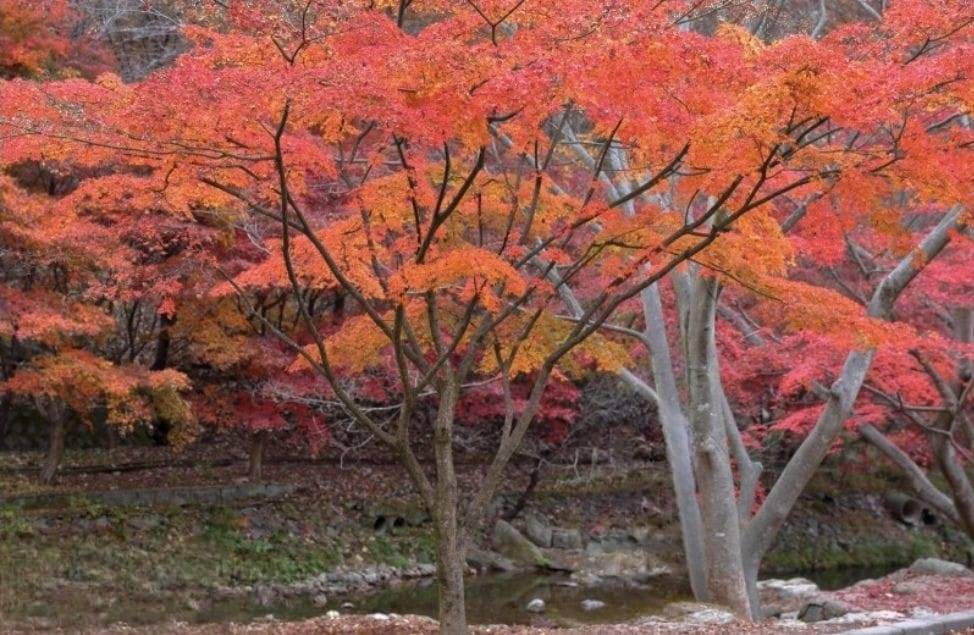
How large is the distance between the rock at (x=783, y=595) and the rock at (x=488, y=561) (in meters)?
4.31

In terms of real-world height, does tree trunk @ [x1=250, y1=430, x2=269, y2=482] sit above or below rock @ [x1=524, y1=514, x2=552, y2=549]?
above

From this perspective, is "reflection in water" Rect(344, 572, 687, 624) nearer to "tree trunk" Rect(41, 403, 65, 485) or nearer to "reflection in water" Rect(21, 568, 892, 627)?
"reflection in water" Rect(21, 568, 892, 627)

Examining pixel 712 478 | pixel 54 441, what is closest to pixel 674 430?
pixel 712 478

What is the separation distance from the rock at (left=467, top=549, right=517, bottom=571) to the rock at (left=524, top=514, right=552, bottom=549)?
52.2 inches

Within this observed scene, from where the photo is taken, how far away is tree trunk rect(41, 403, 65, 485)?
1544cm

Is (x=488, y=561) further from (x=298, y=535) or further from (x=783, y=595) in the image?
(x=783, y=595)

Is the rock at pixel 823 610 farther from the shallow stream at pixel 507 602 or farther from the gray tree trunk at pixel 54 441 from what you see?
the gray tree trunk at pixel 54 441

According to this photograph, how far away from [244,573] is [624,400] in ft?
27.1

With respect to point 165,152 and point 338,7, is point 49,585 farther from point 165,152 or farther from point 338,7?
point 338,7

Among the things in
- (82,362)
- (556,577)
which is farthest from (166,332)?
(556,577)

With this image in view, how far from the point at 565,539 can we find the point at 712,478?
8771 millimetres

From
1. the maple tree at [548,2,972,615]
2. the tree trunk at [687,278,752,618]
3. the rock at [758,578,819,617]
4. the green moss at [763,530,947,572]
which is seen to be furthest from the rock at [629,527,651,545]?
the tree trunk at [687,278,752,618]

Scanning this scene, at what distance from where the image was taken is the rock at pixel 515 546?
1834 cm

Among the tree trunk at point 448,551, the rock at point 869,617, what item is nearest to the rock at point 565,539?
the rock at point 869,617
